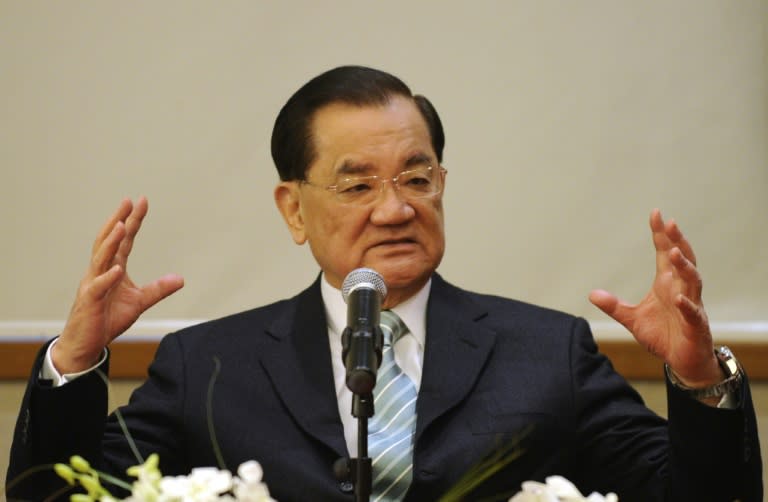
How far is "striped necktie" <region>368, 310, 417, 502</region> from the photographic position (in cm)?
229

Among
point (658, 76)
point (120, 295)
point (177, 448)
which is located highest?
point (658, 76)

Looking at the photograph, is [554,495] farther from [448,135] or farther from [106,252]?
[448,135]

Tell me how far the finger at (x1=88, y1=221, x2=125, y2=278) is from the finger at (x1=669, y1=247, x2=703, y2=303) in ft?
3.22

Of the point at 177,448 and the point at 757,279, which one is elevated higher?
the point at 757,279

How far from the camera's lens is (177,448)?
247 centimetres

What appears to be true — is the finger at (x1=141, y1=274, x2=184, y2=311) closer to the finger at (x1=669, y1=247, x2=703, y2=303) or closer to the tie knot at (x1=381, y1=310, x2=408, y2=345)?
the tie knot at (x1=381, y1=310, x2=408, y2=345)

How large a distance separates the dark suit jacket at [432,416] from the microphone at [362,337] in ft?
2.28

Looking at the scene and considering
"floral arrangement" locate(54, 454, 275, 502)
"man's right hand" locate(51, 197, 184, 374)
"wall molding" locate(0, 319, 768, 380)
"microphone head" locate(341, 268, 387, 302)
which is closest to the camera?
"floral arrangement" locate(54, 454, 275, 502)

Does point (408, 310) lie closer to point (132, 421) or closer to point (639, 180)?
point (132, 421)

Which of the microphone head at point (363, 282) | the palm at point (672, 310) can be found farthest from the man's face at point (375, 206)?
the microphone head at point (363, 282)

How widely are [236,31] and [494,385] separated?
1373mm

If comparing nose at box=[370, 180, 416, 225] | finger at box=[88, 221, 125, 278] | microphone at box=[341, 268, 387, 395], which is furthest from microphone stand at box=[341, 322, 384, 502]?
nose at box=[370, 180, 416, 225]

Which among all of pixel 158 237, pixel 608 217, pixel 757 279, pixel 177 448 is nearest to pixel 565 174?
pixel 608 217

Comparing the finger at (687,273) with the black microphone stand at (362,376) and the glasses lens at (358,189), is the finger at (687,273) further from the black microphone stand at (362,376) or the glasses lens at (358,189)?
the glasses lens at (358,189)
